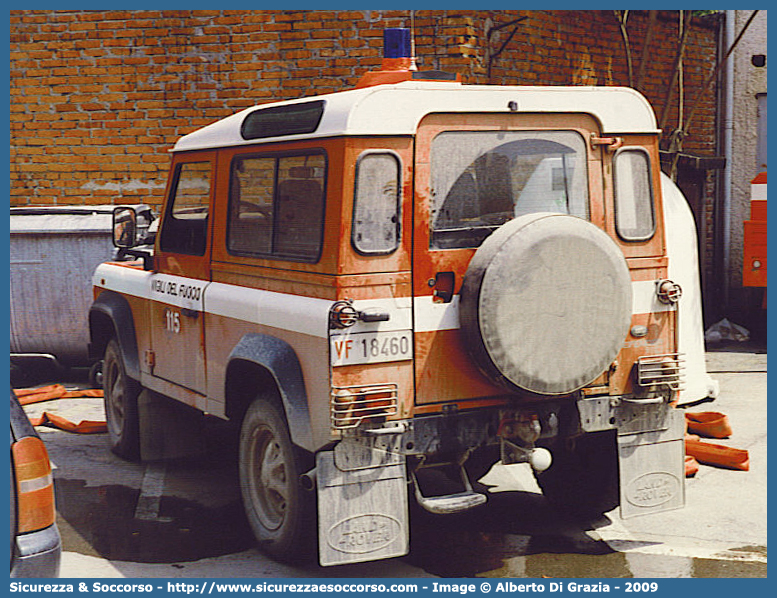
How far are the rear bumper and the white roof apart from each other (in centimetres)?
221

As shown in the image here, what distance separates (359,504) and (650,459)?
1.71m

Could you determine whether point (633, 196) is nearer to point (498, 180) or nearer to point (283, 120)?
point (498, 180)

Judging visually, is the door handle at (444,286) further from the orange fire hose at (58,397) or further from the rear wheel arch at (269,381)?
the orange fire hose at (58,397)

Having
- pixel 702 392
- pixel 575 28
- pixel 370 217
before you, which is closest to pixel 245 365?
pixel 370 217

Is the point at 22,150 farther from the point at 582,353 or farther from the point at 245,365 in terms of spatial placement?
the point at 582,353

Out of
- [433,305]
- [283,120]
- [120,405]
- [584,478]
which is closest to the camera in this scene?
[433,305]

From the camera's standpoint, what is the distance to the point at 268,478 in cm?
542

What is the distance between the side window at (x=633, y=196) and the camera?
17.7 feet

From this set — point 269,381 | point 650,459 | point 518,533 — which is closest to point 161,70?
point 269,381

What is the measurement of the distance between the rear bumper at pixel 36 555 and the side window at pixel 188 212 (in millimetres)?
2679

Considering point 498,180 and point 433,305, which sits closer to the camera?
point 433,305

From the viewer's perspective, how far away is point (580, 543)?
561cm

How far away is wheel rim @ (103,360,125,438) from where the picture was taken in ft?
25.1

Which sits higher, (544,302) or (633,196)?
(633,196)
